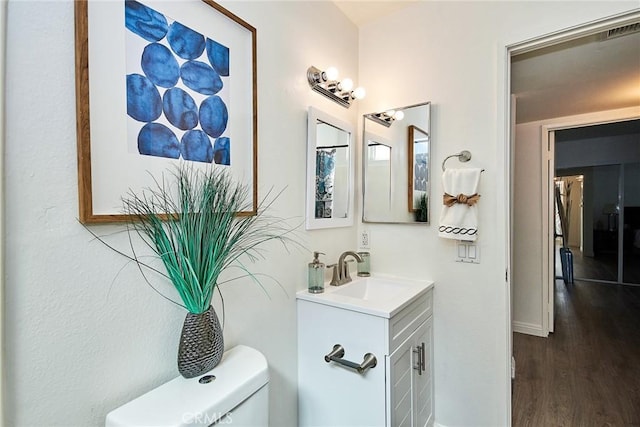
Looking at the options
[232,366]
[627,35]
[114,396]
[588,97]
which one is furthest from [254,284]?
[588,97]

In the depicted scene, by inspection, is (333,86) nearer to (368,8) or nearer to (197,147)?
(368,8)

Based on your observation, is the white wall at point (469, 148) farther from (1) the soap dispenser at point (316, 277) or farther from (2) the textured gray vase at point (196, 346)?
(2) the textured gray vase at point (196, 346)

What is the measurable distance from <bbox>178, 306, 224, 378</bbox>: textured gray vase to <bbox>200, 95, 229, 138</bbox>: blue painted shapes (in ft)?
2.11

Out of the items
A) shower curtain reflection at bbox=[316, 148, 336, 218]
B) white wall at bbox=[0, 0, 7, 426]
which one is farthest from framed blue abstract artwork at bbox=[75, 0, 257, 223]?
shower curtain reflection at bbox=[316, 148, 336, 218]

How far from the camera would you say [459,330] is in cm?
174

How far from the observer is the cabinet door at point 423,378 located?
5.21 ft

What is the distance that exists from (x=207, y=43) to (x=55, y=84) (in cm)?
53

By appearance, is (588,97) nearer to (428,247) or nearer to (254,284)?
(428,247)

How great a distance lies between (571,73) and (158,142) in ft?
9.09

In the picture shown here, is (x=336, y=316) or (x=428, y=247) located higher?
(x=428, y=247)

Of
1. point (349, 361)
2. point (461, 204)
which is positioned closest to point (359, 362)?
point (349, 361)

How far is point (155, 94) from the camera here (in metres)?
0.99

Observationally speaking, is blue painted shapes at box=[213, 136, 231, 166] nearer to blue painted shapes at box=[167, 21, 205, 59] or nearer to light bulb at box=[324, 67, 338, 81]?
blue painted shapes at box=[167, 21, 205, 59]

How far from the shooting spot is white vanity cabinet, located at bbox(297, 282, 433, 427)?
1346 millimetres
